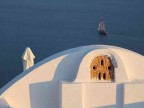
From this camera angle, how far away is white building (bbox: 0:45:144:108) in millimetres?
3691

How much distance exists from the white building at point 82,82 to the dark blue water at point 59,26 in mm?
8787

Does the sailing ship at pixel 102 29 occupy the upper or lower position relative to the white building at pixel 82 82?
upper

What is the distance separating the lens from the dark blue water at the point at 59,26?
1565 centimetres

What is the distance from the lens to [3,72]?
13.2m

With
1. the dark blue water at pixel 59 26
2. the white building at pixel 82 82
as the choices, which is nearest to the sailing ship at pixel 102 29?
the dark blue water at pixel 59 26

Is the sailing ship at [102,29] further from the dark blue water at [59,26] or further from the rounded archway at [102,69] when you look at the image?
the rounded archway at [102,69]

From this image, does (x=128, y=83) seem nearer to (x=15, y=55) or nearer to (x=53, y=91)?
(x=53, y=91)

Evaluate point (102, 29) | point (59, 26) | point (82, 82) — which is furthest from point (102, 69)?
point (59, 26)

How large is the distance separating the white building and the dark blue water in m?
8.79

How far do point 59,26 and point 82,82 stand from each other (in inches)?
620

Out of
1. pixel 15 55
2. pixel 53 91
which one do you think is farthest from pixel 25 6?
pixel 53 91

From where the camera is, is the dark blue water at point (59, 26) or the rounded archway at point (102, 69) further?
the dark blue water at point (59, 26)

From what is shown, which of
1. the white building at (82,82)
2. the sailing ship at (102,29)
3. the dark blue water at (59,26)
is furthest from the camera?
the sailing ship at (102,29)

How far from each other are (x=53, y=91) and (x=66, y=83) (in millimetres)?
175
